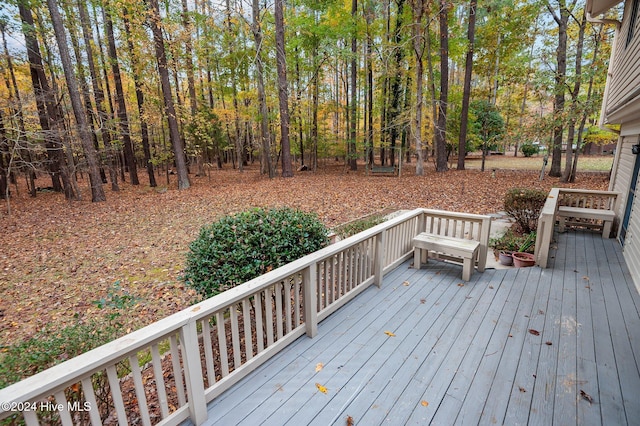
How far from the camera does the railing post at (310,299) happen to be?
101 inches

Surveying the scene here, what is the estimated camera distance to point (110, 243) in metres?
6.52

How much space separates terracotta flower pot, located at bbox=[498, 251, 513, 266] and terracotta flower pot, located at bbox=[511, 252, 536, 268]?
14 centimetres

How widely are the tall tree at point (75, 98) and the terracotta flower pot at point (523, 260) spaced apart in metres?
12.3

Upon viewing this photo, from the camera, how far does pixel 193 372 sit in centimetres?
179

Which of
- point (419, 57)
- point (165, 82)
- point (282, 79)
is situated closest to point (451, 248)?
point (419, 57)

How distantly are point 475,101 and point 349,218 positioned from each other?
704 inches

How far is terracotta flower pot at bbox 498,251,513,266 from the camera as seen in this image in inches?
192

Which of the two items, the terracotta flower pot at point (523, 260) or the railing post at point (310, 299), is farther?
the terracotta flower pot at point (523, 260)

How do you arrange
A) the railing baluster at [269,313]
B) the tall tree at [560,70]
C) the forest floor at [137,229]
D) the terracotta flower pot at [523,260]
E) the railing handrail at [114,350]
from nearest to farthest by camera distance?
the railing handrail at [114,350], the railing baluster at [269,313], the forest floor at [137,229], the terracotta flower pot at [523,260], the tall tree at [560,70]

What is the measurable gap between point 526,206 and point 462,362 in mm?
4707

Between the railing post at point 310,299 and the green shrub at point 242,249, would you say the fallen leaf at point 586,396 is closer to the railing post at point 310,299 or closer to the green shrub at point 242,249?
the railing post at point 310,299

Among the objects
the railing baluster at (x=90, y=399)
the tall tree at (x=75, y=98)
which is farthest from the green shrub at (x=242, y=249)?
the tall tree at (x=75, y=98)

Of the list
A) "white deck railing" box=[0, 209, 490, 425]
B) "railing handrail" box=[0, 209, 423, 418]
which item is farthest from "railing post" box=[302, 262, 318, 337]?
"railing handrail" box=[0, 209, 423, 418]

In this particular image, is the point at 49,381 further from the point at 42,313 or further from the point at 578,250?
the point at 578,250
